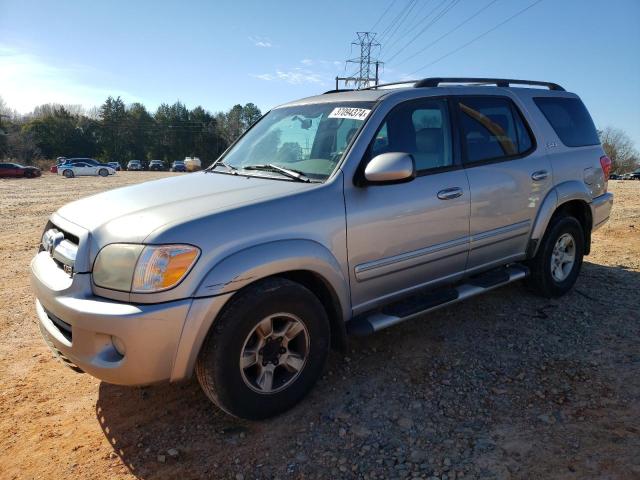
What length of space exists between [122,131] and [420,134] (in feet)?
266

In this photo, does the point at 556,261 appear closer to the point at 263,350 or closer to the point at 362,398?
the point at 362,398

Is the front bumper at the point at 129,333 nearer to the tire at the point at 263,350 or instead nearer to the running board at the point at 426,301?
the tire at the point at 263,350

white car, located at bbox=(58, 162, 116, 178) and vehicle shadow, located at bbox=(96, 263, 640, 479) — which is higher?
vehicle shadow, located at bbox=(96, 263, 640, 479)

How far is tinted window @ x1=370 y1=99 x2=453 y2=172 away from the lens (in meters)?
3.39

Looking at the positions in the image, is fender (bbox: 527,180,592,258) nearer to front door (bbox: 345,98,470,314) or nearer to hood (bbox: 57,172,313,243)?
front door (bbox: 345,98,470,314)

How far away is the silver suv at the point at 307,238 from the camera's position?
2.43 meters

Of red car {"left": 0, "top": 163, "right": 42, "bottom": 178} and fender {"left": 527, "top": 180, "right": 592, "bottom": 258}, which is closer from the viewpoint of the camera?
fender {"left": 527, "top": 180, "right": 592, "bottom": 258}

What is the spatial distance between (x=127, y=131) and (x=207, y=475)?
82031mm

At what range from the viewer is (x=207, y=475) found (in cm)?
243

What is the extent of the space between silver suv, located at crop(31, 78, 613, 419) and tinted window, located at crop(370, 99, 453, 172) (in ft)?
0.05

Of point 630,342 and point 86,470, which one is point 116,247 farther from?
point 630,342

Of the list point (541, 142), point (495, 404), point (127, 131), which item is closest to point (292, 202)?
point (495, 404)

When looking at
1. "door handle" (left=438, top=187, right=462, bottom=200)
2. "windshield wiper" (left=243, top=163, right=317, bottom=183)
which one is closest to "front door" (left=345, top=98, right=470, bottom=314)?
"door handle" (left=438, top=187, right=462, bottom=200)

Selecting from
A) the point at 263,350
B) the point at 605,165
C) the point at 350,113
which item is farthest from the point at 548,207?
the point at 263,350
